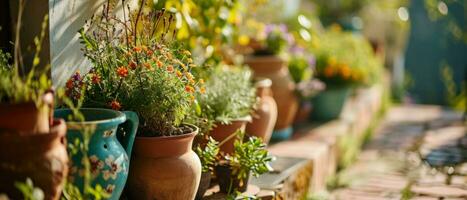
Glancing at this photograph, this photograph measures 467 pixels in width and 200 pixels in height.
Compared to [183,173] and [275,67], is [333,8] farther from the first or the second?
[183,173]

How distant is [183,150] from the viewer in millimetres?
2844

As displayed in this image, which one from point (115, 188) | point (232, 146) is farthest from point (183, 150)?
point (232, 146)

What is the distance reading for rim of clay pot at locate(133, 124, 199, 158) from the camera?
9.13 ft

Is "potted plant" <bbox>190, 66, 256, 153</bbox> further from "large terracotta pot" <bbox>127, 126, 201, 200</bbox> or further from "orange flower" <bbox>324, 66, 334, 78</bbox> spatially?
"orange flower" <bbox>324, 66, 334, 78</bbox>

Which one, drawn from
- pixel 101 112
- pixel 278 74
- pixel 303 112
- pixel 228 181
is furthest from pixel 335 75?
pixel 101 112

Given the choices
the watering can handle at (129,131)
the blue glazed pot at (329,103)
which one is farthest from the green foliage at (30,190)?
the blue glazed pot at (329,103)

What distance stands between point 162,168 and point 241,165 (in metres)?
0.53

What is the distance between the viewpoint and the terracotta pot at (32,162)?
2113mm

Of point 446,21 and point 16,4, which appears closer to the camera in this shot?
point 16,4

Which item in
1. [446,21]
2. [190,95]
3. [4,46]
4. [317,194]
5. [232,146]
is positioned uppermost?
[446,21]

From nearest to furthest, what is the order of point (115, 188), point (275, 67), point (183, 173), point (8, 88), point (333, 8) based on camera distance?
point (8, 88), point (115, 188), point (183, 173), point (275, 67), point (333, 8)

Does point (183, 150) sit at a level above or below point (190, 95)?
below

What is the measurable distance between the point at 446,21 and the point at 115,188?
7.51m

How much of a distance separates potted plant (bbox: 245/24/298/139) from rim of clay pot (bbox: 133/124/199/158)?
215 cm
